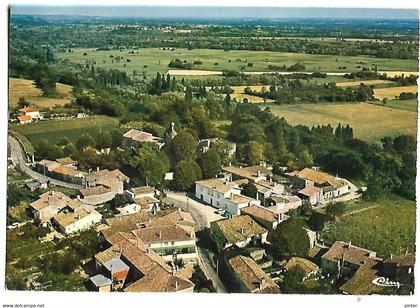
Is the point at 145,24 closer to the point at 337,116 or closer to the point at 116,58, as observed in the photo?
the point at 116,58

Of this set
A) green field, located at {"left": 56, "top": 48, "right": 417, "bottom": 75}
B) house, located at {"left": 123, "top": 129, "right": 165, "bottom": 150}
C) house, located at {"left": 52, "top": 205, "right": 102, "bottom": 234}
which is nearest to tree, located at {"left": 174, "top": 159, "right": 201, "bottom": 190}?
house, located at {"left": 123, "top": 129, "right": 165, "bottom": 150}

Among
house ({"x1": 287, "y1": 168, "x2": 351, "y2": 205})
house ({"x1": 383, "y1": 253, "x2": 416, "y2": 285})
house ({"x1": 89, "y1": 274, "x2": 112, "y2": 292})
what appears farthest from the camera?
house ({"x1": 287, "y1": 168, "x2": 351, "y2": 205})

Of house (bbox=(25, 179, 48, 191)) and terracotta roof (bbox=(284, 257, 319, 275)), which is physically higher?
house (bbox=(25, 179, 48, 191))

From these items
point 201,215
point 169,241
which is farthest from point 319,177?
point 169,241

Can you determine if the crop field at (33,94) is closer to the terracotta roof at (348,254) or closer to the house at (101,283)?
the house at (101,283)

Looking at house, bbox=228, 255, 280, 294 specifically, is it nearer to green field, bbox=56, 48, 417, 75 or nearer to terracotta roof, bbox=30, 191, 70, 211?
terracotta roof, bbox=30, 191, 70, 211

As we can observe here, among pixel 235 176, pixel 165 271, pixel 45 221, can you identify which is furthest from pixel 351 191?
pixel 45 221

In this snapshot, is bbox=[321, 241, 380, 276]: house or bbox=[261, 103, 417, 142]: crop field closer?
bbox=[321, 241, 380, 276]: house

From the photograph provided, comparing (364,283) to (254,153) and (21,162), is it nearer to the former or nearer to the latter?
(254,153)
